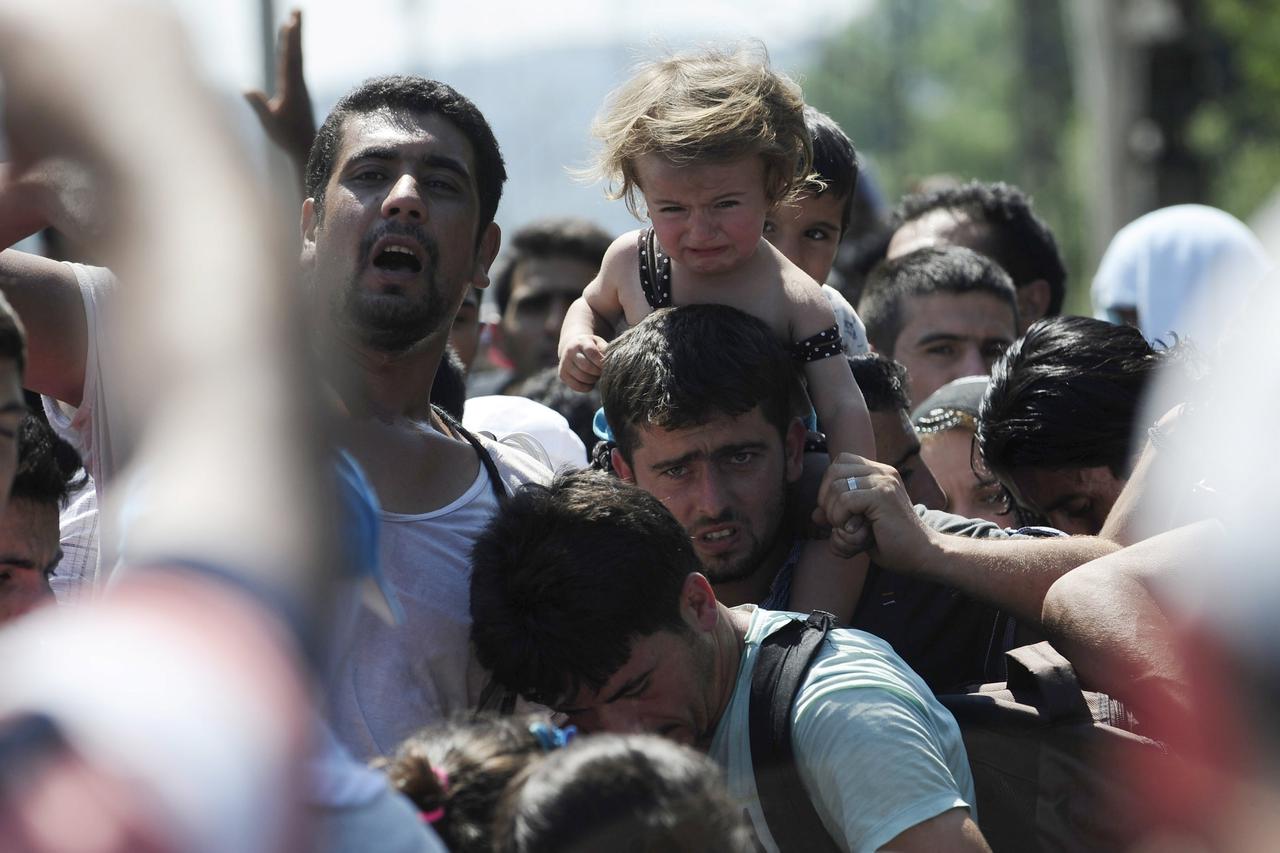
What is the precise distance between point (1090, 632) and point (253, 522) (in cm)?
189

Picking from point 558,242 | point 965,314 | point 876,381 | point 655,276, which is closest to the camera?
point 655,276

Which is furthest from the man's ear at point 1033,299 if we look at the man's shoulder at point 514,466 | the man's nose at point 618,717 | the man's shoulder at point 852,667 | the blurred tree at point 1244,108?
the blurred tree at point 1244,108

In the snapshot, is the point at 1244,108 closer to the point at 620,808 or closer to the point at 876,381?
the point at 876,381

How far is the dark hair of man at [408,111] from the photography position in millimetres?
3016

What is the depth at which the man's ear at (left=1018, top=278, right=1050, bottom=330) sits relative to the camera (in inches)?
216

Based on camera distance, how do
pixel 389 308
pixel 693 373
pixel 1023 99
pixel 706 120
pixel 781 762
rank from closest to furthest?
pixel 781 762 < pixel 389 308 < pixel 693 373 < pixel 706 120 < pixel 1023 99

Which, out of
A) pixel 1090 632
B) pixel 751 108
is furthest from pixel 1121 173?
pixel 1090 632

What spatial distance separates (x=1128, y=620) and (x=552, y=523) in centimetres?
95

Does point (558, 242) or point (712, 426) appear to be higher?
point (712, 426)

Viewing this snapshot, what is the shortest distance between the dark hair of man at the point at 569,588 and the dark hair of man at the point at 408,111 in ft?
2.36

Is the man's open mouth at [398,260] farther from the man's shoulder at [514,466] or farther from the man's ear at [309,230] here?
the man's shoulder at [514,466]

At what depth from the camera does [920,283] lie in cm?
485

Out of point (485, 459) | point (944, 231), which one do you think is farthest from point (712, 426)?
point (944, 231)

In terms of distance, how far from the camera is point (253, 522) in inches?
40.9
